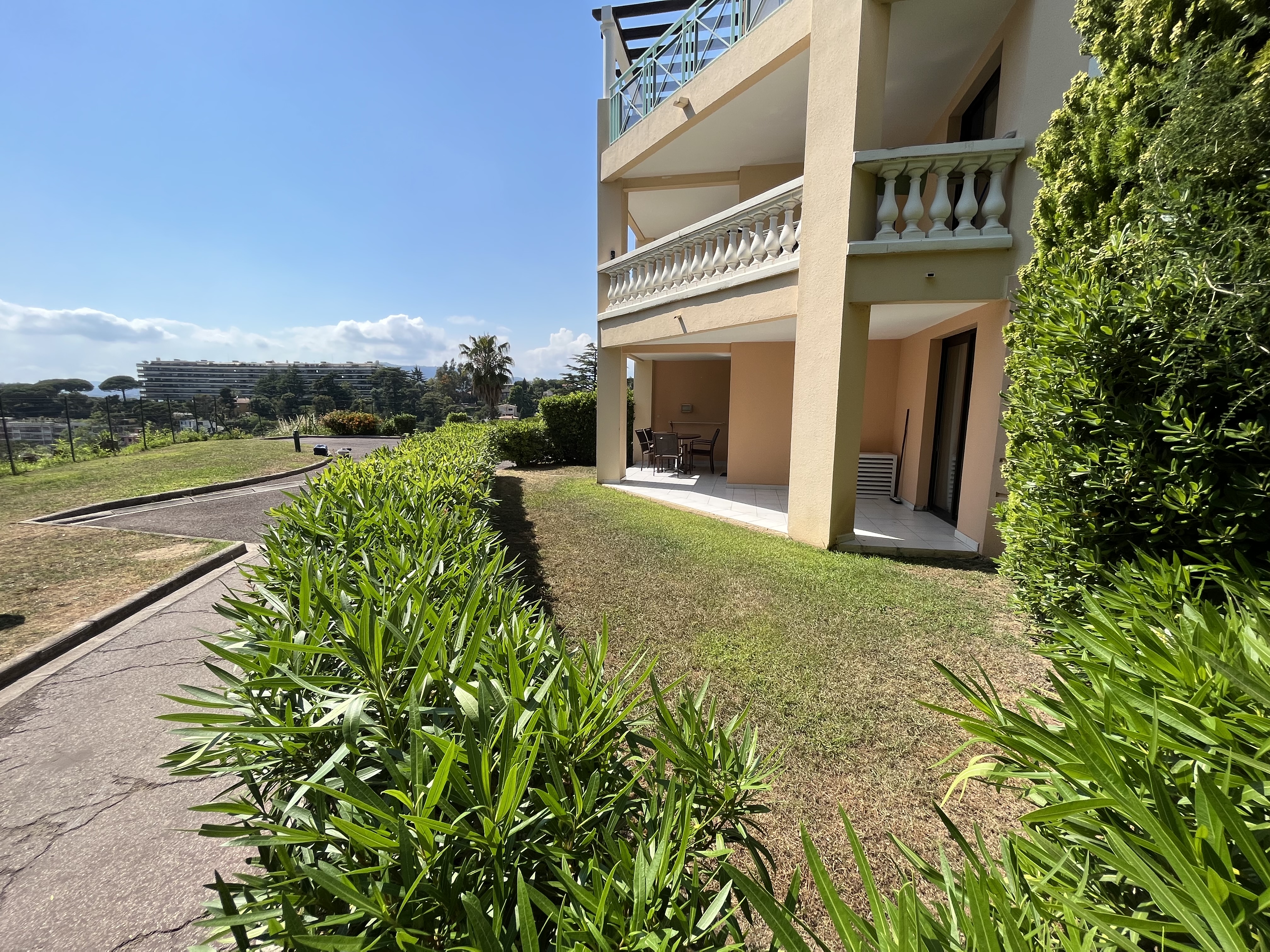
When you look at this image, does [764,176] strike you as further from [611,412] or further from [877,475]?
[877,475]

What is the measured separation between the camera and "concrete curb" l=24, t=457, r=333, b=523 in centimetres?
921

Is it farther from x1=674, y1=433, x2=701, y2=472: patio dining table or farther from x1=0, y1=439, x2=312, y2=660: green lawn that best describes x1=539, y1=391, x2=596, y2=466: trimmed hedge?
x1=0, y1=439, x2=312, y2=660: green lawn

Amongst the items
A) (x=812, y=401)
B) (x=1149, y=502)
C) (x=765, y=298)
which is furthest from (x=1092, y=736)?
(x=765, y=298)

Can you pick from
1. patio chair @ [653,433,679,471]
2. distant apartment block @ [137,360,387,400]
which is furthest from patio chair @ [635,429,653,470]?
distant apartment block @ [137,360,387,400]

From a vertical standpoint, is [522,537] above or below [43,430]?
below

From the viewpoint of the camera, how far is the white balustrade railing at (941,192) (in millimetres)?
6172

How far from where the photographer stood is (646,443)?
14.9m

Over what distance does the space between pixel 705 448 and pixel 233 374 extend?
97980 millimetres

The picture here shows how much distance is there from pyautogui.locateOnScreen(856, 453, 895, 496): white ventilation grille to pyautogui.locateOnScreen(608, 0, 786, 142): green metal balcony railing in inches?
281

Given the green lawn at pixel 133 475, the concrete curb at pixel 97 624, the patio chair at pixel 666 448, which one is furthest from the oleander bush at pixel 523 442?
the concrete curb at pixel 97 624

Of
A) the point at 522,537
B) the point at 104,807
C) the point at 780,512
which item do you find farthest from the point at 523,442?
the point at 104,807

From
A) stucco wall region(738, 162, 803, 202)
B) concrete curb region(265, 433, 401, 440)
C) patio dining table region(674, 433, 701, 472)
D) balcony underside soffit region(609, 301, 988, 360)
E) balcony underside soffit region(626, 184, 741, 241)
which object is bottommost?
concrete curb region(265, 433, 401, 440)

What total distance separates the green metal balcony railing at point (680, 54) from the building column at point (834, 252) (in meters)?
1.56

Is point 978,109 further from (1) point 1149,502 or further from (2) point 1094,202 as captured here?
(1) point 1149,502
